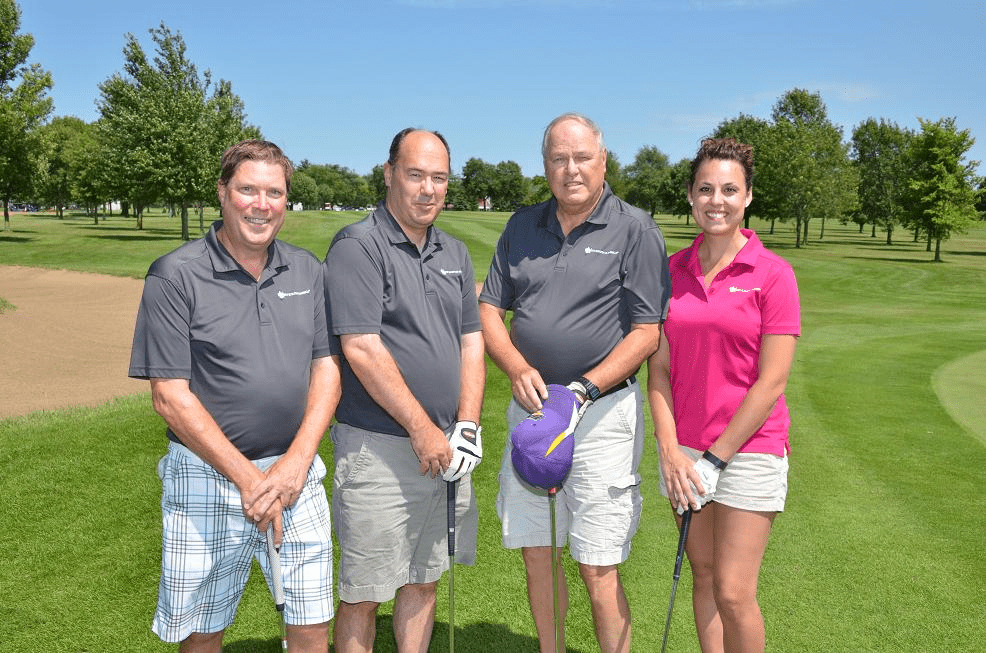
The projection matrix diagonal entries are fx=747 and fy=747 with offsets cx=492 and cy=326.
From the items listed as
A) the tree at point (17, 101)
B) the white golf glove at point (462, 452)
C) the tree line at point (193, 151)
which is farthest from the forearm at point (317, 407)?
the tree at point (17, 101)

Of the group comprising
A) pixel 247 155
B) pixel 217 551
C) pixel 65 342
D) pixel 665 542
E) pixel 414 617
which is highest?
pixel 247 155

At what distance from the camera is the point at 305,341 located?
2947 millimetres

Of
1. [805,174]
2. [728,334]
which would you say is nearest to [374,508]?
[728,334]

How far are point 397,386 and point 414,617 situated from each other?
45.9 inches

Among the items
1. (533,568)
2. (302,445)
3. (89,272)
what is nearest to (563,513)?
(533,568)

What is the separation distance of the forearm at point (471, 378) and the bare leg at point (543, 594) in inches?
30.4

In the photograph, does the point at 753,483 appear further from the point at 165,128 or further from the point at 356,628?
the point at 165,128

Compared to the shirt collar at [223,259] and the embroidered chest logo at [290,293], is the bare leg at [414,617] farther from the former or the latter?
the shirt collar at [223,259]

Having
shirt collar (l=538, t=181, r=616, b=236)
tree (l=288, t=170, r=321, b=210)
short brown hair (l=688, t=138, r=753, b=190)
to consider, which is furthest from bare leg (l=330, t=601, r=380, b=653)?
tree (l=288, t=170, r=321, b=210)

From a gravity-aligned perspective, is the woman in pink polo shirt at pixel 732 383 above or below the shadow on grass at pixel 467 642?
above

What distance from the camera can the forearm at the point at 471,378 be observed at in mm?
3354

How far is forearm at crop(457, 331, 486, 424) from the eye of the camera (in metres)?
3.35

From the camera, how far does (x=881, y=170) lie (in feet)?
219

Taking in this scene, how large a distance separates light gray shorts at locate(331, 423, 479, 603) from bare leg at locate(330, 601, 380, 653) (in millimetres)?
76
